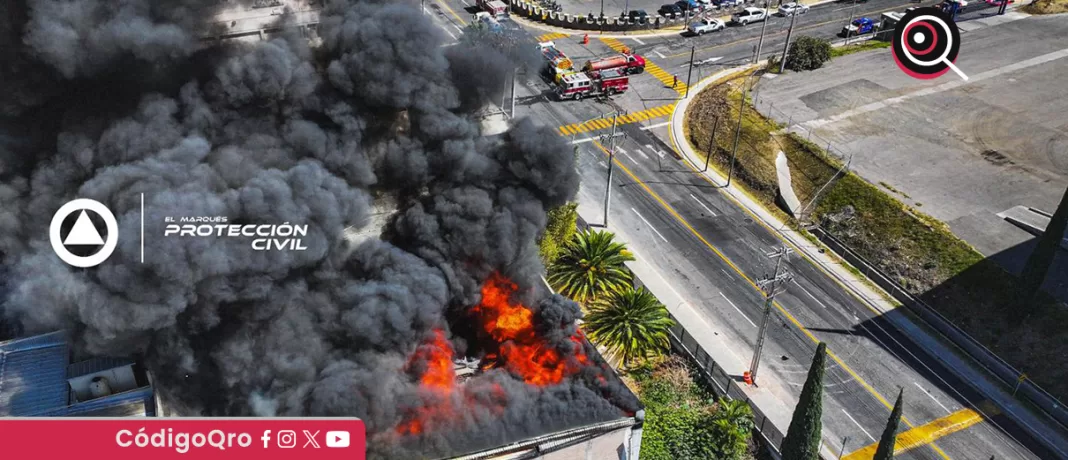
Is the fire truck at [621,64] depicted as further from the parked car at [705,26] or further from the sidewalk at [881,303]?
the parked car at [705,26]

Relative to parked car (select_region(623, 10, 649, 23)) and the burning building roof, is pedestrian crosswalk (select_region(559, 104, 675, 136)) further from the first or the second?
the burning building roof

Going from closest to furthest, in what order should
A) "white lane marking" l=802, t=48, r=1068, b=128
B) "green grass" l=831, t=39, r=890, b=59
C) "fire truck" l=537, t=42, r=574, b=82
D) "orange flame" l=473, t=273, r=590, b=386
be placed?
"orange flame" l=473, t=273, r=590, b=386 < "white lane marking" l=802, t=48, r=1068, b=128 < "fire truck" l=537, t=42, r=574, b=82 < "green grass" l=831, t=39, r=890, b=59

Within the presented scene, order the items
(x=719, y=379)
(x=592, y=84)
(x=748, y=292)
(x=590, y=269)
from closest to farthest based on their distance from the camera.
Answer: (x=719, y=379) < (x=590, y=269) < (x=748, y=292) < (x=592, y=84)

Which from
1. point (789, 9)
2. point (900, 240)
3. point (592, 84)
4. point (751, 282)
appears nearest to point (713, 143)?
point (592, 84)

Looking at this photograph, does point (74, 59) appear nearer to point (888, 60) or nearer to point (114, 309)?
point (114, 309)

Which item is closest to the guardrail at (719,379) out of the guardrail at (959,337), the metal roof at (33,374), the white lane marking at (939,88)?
the guardrail at (959,337)

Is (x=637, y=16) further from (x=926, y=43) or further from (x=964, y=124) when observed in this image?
(x=964, y=124)

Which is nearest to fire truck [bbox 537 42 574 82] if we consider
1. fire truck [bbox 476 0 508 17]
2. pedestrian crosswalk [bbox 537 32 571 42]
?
pedestrian crosswalk [bbox 537 32 571 42]
